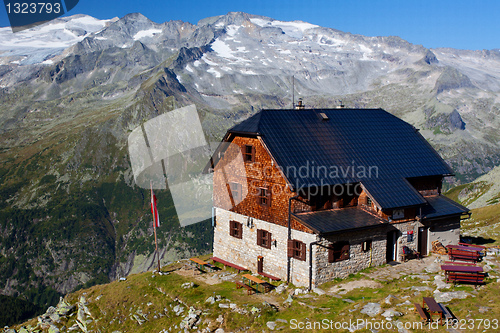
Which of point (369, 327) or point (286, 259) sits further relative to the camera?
point (286, 259)

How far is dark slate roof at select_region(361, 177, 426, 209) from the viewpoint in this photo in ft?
119

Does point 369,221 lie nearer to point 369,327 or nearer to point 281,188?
point 281,188

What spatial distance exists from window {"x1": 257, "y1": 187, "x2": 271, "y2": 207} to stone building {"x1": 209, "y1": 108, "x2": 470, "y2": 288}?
0.09m

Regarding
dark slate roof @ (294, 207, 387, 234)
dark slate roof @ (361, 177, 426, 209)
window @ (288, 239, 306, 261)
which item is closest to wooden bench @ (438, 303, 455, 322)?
dark slate roof @ (294, 207, 387, 234)

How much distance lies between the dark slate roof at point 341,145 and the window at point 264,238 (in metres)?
5.85

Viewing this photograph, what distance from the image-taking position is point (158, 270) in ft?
139

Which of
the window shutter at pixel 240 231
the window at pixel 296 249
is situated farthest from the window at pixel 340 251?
the window shutter at pixel 240 231

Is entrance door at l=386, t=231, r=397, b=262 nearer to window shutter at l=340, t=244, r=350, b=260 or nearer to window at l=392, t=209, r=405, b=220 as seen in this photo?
window at l=392, t=209, r=405, b=220

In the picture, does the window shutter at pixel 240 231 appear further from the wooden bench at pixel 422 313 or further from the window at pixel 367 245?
the wooden bench at pixel 422 313

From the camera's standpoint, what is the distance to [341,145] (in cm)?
3966

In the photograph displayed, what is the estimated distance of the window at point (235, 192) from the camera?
Result: 40469 millimetres

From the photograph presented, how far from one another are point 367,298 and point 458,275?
598cm

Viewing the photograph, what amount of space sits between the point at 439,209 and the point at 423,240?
3284 mm

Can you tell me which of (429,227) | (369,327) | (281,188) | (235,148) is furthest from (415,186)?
(369,327)
